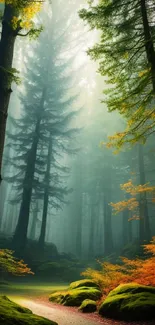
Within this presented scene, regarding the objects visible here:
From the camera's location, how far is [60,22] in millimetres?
26703

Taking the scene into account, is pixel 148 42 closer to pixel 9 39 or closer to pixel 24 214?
pixel 9 39

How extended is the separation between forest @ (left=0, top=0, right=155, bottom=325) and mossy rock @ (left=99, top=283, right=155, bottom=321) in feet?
0.08

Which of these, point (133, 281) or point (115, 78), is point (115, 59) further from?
point (133, 281)

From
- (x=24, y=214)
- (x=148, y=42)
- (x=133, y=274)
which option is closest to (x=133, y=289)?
(x=133, y=274)

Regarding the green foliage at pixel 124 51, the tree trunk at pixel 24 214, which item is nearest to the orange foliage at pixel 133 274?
the green foliage at pixel 124 51

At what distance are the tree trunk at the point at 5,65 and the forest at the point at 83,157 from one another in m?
0.02

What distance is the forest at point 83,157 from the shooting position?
19.9ft

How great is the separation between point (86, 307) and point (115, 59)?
736 centimetres

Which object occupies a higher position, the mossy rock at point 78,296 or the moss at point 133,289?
the moss at point 133,289

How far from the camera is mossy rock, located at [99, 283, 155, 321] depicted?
583 centimetres

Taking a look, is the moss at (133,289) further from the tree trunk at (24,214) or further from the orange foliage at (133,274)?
the tree trunk at (24,214)

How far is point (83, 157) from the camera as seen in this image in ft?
122

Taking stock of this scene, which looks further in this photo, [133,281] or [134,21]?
[133,281]

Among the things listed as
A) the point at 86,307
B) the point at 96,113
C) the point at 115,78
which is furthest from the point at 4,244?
the point at 96,113
